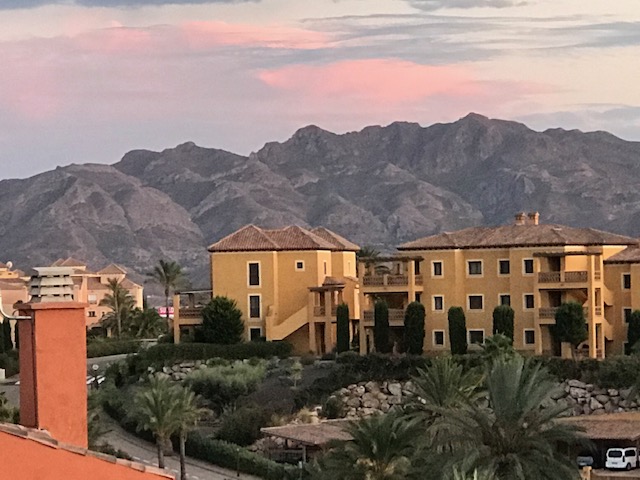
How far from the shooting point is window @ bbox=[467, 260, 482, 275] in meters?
72.4

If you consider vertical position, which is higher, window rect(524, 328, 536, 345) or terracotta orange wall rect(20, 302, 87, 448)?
terracotta orange wall rect(20, 302, 87, 448)

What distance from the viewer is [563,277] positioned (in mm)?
68812

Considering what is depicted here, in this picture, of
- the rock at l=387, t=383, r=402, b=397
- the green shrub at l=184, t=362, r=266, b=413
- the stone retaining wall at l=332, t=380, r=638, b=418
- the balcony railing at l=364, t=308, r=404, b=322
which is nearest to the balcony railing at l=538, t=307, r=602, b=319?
the stone retaining wall at l=332, t=380, r=638, b=418

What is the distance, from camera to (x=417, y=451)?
1437 inches

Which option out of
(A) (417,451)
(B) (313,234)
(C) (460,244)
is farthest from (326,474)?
(B) (313,234)

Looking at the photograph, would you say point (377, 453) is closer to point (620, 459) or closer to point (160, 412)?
point (620, 459)

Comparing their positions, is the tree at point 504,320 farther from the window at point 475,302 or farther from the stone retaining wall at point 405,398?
the stone retaining wall at point 405,398

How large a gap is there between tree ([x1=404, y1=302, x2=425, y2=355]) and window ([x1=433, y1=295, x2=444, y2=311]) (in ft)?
7.02

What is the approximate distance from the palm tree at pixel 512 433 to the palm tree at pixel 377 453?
5.70 feet

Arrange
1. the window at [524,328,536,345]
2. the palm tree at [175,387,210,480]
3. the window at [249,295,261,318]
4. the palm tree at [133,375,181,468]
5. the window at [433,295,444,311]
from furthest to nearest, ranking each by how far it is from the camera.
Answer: the window at [249,295,261,318] < the window at [433,295,444,311] < the window at [524,328,536,345] < the palm tree at [175,387,210,480] < the palm tree at [133,375,181,468]

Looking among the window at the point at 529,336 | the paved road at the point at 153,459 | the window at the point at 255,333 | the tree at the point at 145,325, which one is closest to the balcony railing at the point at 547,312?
the window at the point at 529,336

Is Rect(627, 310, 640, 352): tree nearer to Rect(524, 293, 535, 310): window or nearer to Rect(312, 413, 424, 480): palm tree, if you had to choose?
Rect(524, 293, 535, 310): window

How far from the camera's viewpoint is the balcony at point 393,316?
234ft

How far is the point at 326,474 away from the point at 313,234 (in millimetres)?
44631
